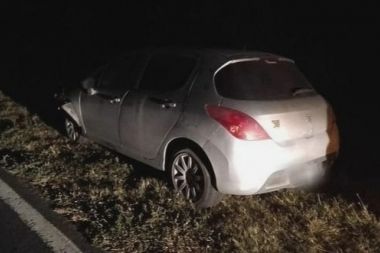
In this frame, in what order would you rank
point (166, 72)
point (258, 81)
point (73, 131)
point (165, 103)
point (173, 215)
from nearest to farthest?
point (173, 215) < point (258, 81) < point (165, 103) < point (166, 72) < point (73, 131)

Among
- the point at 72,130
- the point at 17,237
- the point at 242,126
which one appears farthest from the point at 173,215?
the point at 72,130

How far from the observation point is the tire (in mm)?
6191

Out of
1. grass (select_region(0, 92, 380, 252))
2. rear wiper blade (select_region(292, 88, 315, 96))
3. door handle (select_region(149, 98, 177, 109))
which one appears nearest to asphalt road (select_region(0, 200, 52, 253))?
grass (select_region(0, 92, 380, 252))

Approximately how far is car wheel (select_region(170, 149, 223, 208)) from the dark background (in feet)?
4.22

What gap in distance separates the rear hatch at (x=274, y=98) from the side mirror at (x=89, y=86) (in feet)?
6.55

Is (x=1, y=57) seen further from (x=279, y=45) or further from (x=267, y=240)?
(x=267, y=240)

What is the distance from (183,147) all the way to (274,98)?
95 centimetres

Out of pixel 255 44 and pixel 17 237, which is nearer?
pixel 17 237

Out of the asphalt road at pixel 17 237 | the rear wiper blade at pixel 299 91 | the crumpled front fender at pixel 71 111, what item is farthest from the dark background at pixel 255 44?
the asphalt road at pixel 17 237

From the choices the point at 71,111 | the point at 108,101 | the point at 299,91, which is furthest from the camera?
the point at 71,111

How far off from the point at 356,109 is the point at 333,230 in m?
3.96

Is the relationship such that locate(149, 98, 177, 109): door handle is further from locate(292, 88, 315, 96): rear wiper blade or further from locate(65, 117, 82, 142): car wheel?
locate(65, 117, 82, 142): car wheel

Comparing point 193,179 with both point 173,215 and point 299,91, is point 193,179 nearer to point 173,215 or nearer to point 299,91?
point 173,215

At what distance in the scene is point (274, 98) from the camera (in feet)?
13.8
